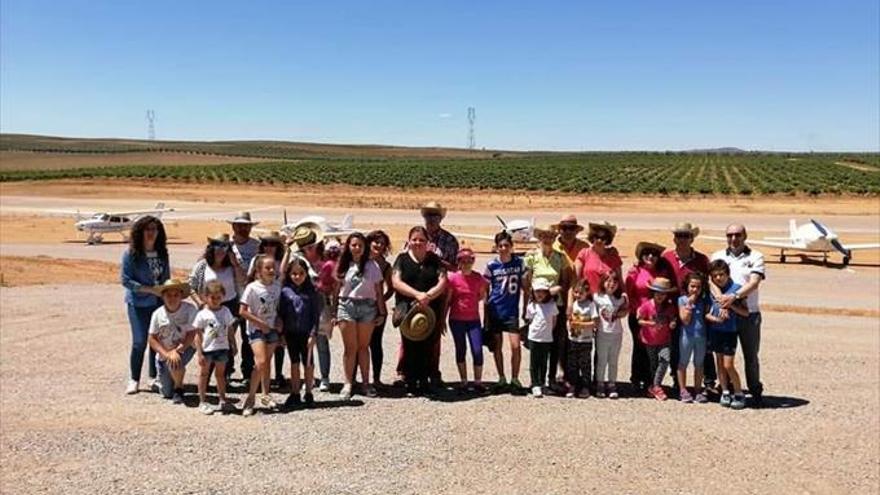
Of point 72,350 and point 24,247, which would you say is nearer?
point 72,350

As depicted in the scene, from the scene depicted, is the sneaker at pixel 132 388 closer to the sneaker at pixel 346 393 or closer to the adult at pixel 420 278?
the sneaker at pixel 346 393

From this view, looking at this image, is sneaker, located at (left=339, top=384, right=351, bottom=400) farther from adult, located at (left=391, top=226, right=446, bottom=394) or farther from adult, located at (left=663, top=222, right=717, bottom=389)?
adult, located at (left=663, top=222, right=717, bottom=389)

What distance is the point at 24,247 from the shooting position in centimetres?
2619

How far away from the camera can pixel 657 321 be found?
770 centimetres

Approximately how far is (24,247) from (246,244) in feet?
70.9

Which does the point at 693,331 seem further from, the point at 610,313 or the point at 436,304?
the point at 436,304

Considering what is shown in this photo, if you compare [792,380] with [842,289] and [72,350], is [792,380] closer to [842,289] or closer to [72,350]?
[72,350]

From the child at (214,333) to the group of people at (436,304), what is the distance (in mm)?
12

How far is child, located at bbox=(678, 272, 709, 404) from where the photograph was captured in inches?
296

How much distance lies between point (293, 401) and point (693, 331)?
3.83 m

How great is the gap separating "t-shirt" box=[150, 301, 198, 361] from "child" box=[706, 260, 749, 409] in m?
4.88

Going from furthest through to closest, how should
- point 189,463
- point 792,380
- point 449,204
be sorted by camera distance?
point 449,204, point 792,380, point 189,463

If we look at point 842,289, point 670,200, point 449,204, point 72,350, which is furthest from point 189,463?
point 670,200

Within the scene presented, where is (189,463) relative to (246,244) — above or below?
below
